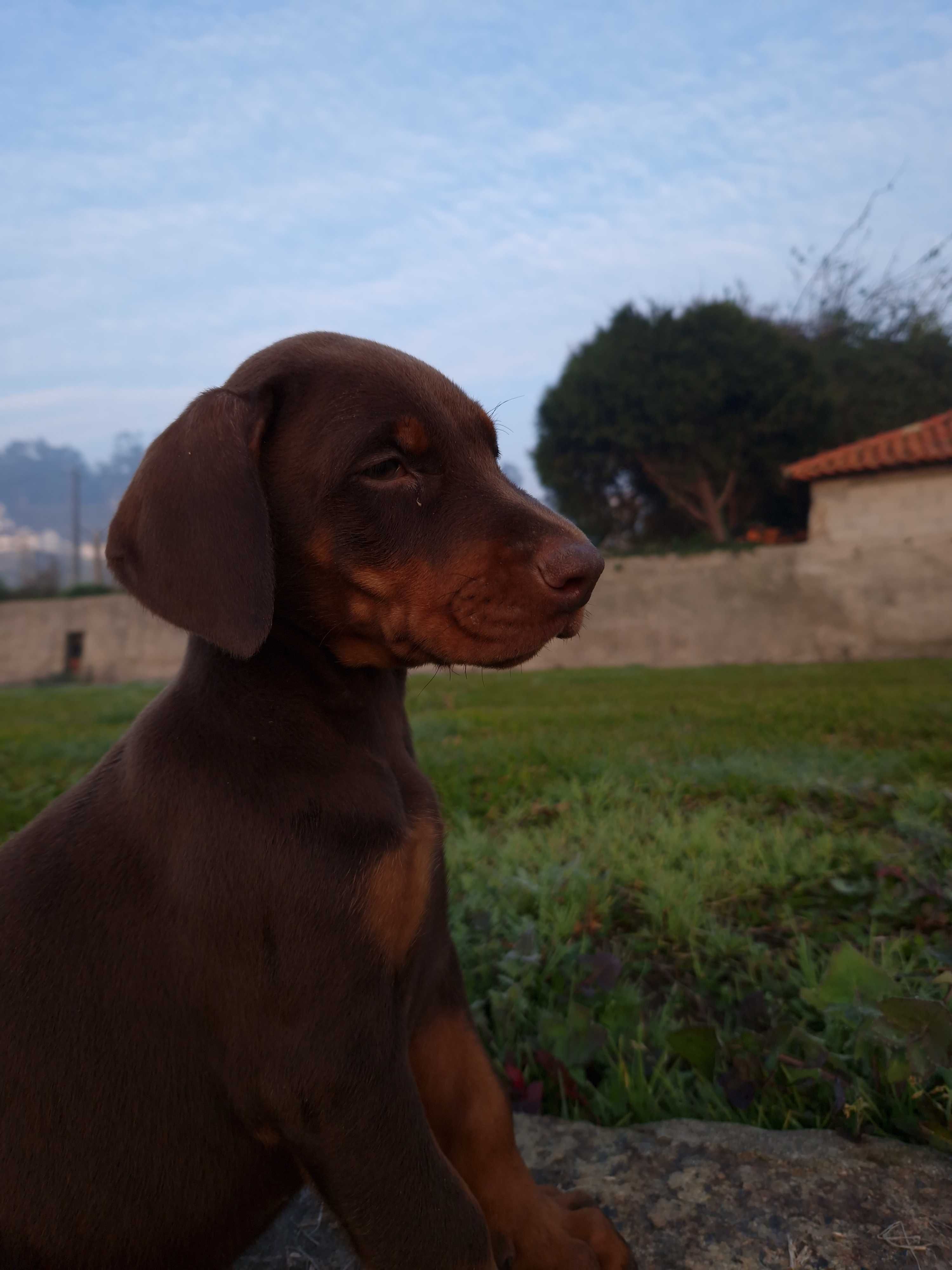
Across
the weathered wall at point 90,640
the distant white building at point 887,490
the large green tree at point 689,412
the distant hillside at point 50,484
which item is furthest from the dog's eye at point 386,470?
the distant hillside at point 50,484

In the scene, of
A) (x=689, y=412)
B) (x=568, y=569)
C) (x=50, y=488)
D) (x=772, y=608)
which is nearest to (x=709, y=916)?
(x=568, y=569)

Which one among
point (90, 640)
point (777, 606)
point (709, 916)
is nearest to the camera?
point (709, 916)

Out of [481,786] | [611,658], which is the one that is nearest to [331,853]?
[481,786]

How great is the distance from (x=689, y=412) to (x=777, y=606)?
7020 millimetres

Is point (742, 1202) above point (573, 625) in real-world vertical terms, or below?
below

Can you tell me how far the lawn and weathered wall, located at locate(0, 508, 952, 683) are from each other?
37.1ft

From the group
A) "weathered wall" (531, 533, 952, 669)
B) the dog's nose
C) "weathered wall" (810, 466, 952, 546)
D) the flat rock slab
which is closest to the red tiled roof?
"weathered wall" (810, 466, 952, 546)

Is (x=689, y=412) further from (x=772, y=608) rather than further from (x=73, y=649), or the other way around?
(x=73, y=649)

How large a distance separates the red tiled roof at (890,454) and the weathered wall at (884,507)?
0.67 ft

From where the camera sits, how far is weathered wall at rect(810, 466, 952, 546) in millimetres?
17328

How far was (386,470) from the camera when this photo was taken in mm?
1668

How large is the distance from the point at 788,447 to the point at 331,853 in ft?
76.4

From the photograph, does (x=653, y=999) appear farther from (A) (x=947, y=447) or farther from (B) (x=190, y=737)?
(A) (x=947, y=447)

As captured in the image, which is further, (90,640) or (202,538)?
(90,640)
